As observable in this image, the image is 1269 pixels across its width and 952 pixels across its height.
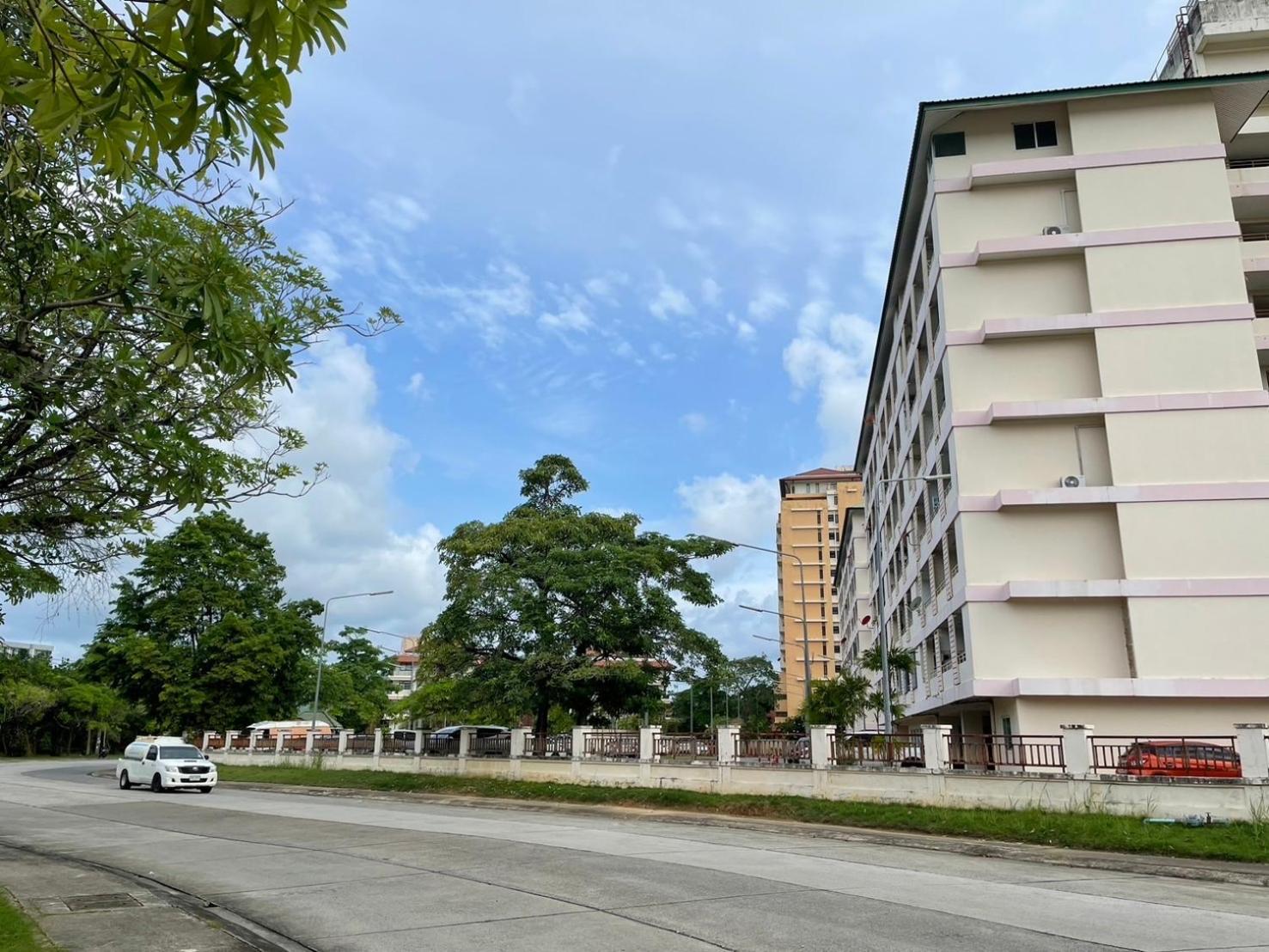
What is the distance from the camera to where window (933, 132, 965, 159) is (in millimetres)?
29922

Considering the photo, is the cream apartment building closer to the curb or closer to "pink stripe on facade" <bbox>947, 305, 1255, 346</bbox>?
"pink stripe on facade" <bbox>947, 305, 1255, 346</bbox>

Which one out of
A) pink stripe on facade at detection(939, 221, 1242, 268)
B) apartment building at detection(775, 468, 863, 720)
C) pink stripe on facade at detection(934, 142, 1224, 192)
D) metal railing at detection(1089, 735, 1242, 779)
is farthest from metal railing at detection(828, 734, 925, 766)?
apartment building at detection(775, 468, 863, 720)

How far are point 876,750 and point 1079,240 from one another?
1625 centimetres

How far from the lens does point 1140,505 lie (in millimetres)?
25859

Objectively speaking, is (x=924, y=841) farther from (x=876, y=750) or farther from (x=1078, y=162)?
(x=1078, y=162)

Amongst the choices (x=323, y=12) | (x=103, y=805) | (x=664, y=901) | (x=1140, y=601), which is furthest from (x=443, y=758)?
(x=323, y=12)

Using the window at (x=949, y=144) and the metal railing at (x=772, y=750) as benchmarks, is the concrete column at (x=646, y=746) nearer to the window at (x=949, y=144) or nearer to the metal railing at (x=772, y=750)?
the metal railing at (x=772, y=750)

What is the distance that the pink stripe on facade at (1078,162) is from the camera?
89.7 ft

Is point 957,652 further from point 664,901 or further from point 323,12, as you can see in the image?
point 323,12

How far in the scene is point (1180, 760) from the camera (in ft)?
59.7

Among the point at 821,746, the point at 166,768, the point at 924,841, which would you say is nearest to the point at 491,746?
the point at 166,768

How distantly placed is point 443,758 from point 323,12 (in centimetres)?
3376

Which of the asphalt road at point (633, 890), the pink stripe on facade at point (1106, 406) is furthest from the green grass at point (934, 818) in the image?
the pink stripe on facade at point (1106, 406)

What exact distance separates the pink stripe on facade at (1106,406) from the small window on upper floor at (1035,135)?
830 centimetres
